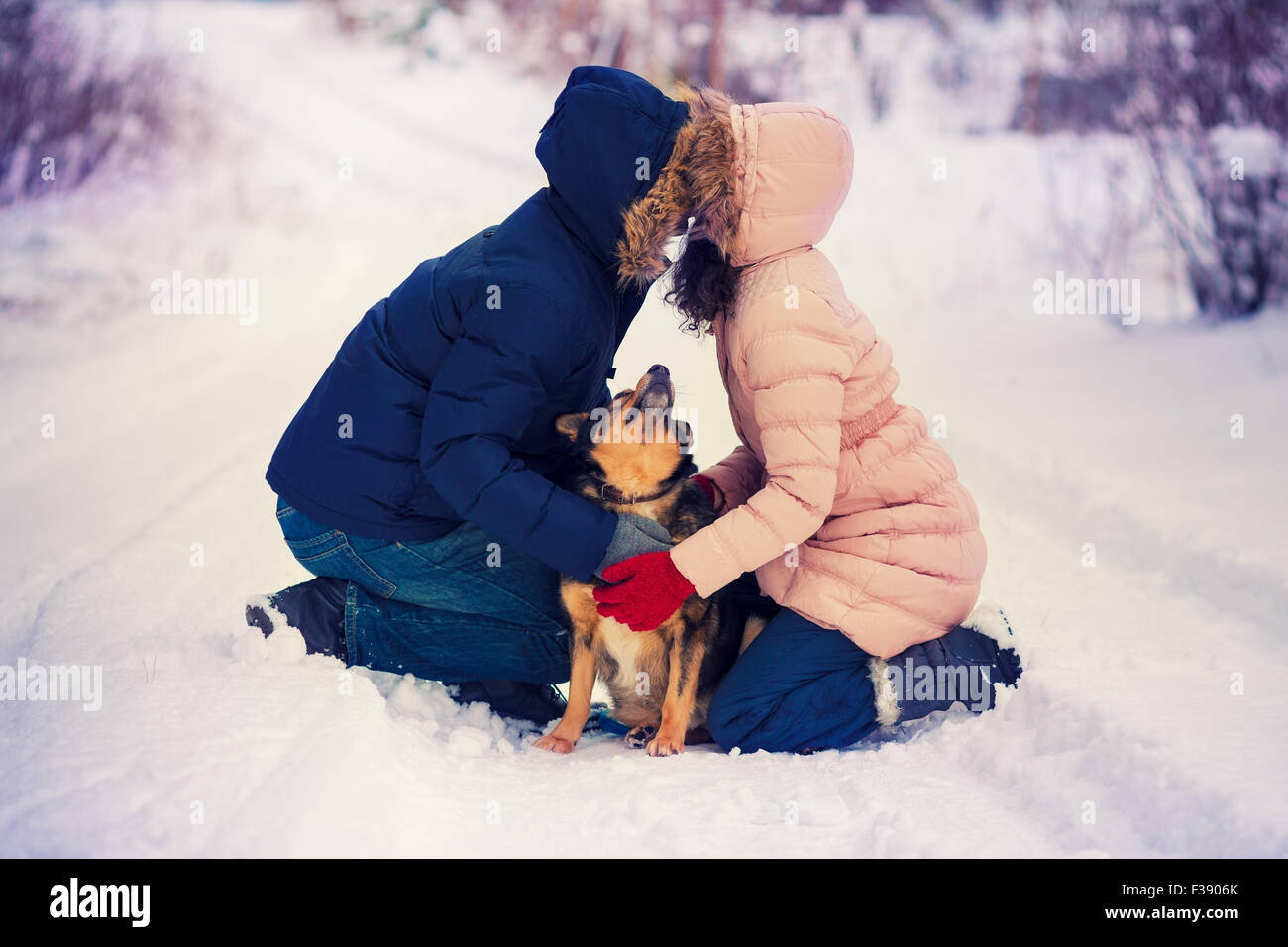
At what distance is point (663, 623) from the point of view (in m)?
3.00

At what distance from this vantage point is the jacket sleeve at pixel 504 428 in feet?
8.61

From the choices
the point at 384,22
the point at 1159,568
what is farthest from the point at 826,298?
the point at 384,22

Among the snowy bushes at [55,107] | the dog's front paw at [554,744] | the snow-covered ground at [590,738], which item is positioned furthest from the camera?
the snowy bushes at [55,107]

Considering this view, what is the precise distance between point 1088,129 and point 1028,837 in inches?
623

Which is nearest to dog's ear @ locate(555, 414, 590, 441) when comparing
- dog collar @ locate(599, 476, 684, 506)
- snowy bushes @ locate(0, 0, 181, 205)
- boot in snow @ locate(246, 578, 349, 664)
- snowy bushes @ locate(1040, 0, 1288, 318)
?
dog collar @ locate(599, 476, 684, 506)

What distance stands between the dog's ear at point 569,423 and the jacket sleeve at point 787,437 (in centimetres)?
52

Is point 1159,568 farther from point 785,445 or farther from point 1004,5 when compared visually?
point 1004,5

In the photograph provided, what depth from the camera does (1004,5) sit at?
65.1 ft

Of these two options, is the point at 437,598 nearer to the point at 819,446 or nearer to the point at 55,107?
the point at 819,446

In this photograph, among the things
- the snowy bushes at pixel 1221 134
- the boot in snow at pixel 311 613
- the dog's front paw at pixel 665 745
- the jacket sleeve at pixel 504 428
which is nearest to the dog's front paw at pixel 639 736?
the dog's front paw at pixel 665 745

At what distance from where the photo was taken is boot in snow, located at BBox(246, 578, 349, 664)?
117 inches

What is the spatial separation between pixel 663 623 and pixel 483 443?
77 cm

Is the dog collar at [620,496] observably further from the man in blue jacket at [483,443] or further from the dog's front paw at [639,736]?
the dog's front paw at [639,736]
